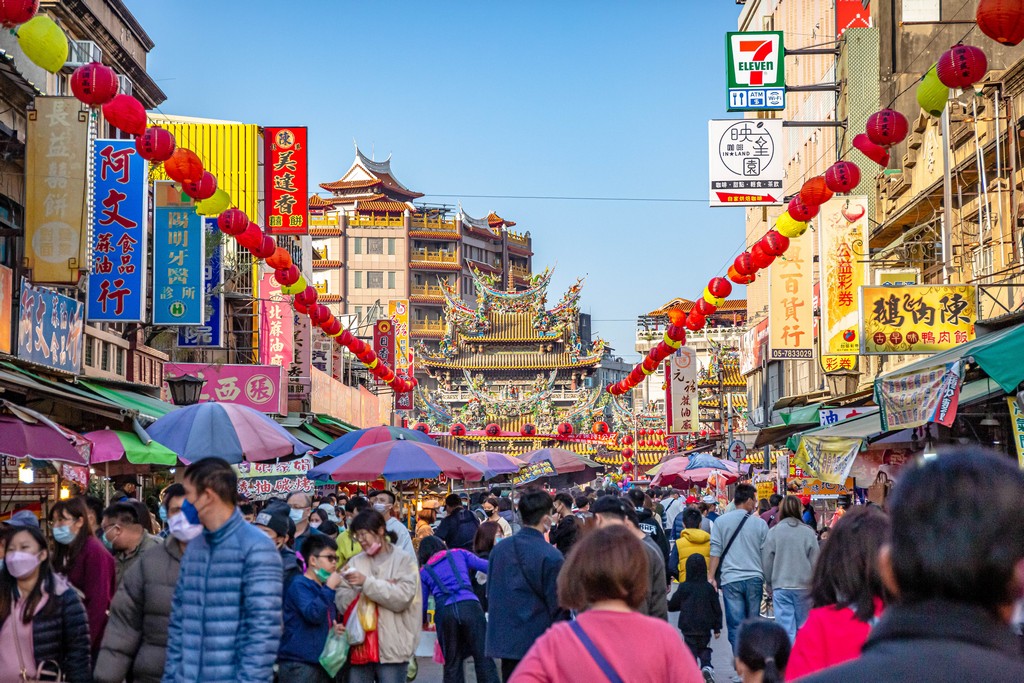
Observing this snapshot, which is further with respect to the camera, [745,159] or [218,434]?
[745,159]

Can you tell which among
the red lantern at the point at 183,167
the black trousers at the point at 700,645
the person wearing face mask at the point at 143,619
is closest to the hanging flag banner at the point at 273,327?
the red lantern at the point at 183,167

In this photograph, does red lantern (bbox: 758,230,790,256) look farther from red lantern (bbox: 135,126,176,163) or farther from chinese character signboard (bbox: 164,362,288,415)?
chinese character signboard (bbox: 164,362,288,415)

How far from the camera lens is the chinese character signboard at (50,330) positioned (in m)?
16.7

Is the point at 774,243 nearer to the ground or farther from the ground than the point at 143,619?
farther from the ground

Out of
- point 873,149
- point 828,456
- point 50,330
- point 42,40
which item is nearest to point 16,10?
point 42,40

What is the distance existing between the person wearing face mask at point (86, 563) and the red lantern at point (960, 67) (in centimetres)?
780

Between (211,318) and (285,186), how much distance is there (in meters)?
3.29

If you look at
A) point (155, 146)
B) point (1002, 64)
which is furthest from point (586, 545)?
point (1002, 64)

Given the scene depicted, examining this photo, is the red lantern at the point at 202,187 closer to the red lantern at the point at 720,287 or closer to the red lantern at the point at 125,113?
the red lantern at the point at 125,113

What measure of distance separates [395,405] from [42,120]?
40.0 m

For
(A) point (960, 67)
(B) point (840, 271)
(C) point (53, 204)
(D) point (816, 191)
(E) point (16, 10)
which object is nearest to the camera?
(E) point (16, 10)

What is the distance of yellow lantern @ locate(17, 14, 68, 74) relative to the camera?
32.2ft

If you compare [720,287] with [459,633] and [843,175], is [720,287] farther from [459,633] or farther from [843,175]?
[459,633]

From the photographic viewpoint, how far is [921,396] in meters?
11.9
